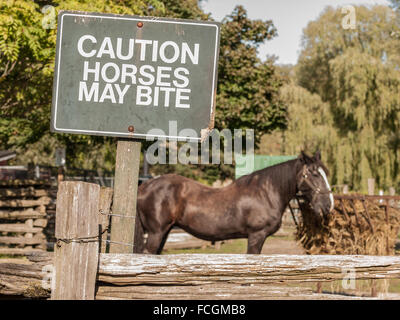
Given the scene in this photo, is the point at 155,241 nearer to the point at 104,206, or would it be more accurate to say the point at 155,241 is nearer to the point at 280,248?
the point at 104,206

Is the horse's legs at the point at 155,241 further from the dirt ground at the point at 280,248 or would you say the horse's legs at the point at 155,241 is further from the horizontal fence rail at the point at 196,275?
the dirt ground at the point at 280,248

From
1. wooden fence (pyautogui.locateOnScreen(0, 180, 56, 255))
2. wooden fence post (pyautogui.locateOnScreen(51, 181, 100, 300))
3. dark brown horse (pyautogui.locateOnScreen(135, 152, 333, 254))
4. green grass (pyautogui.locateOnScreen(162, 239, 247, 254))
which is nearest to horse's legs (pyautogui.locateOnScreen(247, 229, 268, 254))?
dark brown horse (pyautogui.locateOnScreen(135, 152, 333, 254))

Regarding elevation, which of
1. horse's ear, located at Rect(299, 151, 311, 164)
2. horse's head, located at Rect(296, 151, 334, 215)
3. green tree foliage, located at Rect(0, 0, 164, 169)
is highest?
green tree foliage, located at Rect(0, 0, 164, 169)

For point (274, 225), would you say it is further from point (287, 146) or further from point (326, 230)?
point (287, 146)

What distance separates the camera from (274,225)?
24.8 ft

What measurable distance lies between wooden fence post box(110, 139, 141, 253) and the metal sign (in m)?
0.16

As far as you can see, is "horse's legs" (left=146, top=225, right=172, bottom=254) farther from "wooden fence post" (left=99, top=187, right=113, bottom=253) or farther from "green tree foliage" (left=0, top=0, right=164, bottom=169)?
"wooden fence post" (left=99, top=187, right=113, bottom=253)

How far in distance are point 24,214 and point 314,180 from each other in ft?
25.1

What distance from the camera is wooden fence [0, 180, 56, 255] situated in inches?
475

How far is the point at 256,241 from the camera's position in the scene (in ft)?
24.5

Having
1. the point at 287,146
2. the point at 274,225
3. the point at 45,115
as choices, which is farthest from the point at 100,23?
the point at 287,146

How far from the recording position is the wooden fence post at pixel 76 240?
3.45m

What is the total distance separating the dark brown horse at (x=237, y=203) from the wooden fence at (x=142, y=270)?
11.5ft
